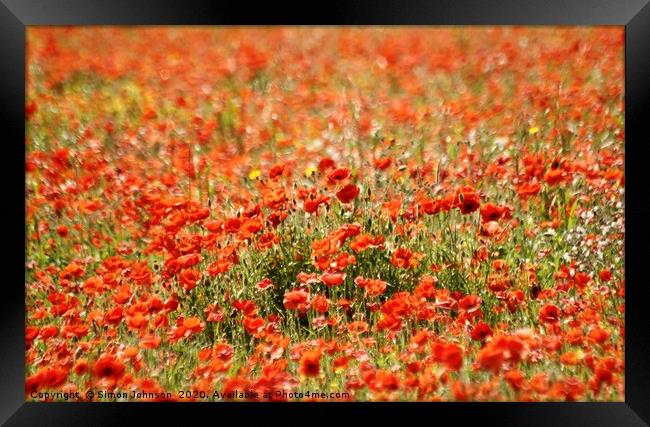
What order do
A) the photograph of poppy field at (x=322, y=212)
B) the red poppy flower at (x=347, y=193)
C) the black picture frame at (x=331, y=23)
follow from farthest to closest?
the red poppy flower at (x=347, y=193) < the photograph of poppy field at (x=322, y=212) < the black picture frame at (x=331, y=23)

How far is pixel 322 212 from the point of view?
2.94m

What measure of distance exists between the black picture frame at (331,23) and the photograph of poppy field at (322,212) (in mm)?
54

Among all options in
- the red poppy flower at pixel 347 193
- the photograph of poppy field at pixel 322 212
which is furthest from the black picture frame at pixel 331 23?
the red poppy flower at pixel 347 193

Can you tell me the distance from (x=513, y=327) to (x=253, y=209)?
41.1 inches

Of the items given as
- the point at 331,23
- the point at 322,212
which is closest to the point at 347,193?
the point at 322,212

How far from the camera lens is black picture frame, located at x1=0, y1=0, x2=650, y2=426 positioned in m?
2.45

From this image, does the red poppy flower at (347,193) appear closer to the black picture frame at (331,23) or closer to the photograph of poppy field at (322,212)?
the photograph of poppy field at (322,212)

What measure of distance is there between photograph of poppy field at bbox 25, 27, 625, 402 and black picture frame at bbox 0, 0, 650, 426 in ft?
0.18

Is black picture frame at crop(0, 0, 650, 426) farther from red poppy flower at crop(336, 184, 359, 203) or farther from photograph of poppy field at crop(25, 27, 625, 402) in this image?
red poppy flower at crop(336, 184, 359, 203)

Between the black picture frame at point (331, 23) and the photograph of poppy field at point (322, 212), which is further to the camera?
the photograph of poppy field at point (322, 212)

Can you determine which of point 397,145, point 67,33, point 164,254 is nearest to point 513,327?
point 397,145

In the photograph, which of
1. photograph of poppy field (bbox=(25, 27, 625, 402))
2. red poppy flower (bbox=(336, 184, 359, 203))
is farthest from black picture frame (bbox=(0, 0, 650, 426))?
red poppy flower (bbox=(336, 184, 359, 203))

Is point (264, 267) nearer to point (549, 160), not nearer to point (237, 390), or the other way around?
point (237, 390)

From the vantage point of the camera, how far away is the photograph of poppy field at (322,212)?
8.44 ft
